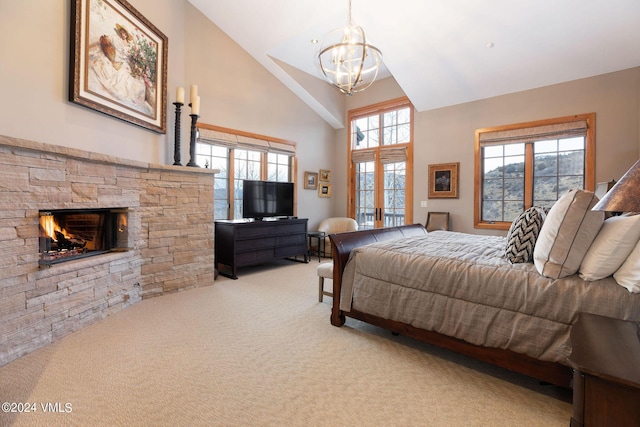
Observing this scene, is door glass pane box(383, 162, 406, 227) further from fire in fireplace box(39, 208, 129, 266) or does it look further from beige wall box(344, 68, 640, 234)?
fire in fireplace box(39, 208, 129, 266)

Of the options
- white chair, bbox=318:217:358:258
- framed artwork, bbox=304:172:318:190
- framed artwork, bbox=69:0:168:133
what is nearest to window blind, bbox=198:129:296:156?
framed artwork, bbox=304:172:318:190

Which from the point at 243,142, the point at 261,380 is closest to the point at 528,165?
the point at 243,142

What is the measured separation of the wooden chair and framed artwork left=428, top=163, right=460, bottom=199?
12.6 inches

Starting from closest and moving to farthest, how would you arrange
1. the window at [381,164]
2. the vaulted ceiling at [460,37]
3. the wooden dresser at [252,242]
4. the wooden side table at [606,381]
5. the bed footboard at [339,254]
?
1. the wooden side table at [606,381]
2. the bed footboard at [339,254]
3. the vaulted ceiling at [460,37]
4. the wooden dresser at [252,242]
5. the window at [381,164]

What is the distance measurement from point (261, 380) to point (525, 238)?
6.27ft

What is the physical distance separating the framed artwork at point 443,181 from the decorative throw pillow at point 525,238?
10.5 ft

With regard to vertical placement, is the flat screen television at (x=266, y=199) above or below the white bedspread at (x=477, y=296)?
above

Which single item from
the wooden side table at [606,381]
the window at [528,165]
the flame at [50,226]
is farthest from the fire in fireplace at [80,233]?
the window at [528,165]

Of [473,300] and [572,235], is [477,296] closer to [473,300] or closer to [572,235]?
[473,300]

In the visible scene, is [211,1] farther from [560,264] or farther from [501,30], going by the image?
[560,264]

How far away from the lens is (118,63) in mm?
3201

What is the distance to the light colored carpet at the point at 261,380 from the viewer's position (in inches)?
61.4

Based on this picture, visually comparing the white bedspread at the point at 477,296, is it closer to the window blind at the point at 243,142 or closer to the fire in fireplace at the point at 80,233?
the fire in fireplace at the point at 80,233

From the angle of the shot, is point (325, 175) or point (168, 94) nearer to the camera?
point (168, 94)
